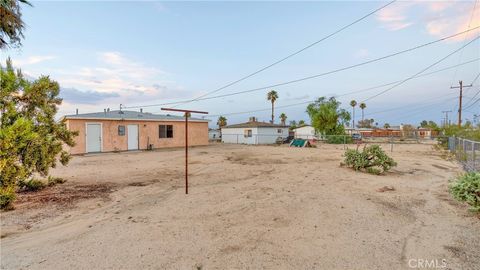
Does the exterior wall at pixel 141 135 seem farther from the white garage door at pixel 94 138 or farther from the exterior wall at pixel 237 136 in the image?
the exterior wall at pixel 237 136

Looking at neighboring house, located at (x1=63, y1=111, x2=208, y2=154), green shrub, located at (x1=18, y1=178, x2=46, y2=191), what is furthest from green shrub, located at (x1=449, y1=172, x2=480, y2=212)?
neighboring house, located at (x1=63, y1=111, x2=208, y2=154)

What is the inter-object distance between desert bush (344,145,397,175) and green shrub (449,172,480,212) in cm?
436

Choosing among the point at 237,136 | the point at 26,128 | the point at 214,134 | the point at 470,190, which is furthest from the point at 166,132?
the point at 214,134

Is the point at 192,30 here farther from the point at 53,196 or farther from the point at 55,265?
the point at 55,265

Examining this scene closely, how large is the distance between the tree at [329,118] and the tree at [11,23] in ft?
113

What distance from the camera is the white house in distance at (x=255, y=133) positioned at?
29641 millimetres

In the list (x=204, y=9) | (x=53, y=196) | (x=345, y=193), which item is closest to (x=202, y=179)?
(x=53, y=196)

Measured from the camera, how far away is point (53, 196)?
18.9ft

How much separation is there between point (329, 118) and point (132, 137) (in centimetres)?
2798

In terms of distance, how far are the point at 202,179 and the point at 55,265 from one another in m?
5.22

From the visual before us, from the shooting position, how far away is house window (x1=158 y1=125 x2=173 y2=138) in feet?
66.7

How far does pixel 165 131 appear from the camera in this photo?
2072 cm

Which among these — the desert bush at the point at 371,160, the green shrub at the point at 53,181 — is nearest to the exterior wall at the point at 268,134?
A: the desert bush at the point at 371,160

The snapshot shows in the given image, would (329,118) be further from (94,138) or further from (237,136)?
(94,138)
